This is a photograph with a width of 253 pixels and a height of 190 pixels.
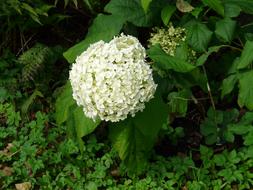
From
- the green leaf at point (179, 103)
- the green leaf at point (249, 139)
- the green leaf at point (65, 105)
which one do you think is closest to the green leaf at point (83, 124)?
the green leaf at point (65, 105)

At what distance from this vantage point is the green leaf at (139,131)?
10.1 ft

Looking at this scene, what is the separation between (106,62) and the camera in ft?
9.40

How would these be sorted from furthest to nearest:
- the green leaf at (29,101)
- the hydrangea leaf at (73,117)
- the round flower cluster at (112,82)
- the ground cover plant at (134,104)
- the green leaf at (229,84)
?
the green leaf at (29,101), the green leaf at (229,84), the hydrangea leaf at (73,117), the ground cover plant at (134,104), the round flower cluster at (112,82)

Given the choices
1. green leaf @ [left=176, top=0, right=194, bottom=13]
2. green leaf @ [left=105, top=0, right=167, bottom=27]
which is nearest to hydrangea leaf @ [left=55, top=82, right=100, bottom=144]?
green leaf @ [left=105, top=0, right=167, bottom=27]

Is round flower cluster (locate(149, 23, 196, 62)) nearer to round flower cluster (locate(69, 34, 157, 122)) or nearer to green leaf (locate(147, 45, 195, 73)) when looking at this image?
green leaf (locate(147, 45, 195, 73))

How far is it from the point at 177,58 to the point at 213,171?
0.80 meters

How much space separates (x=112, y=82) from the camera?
282 cm

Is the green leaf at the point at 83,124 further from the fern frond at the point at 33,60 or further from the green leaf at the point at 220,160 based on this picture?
the fern frond at the point at 33,60

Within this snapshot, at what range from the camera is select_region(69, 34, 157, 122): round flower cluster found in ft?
9.29

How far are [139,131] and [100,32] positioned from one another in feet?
2.55

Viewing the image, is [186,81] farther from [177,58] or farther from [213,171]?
[213,171]

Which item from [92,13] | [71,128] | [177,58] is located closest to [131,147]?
[71,128]

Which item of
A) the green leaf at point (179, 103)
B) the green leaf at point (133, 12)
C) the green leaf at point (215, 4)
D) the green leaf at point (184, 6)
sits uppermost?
the green leaf at point (215, 4)

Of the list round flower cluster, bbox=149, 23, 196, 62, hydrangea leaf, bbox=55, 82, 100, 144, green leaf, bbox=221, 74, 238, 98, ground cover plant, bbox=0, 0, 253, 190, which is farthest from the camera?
round flower cluster, bbox=149, 23, 196, 62
